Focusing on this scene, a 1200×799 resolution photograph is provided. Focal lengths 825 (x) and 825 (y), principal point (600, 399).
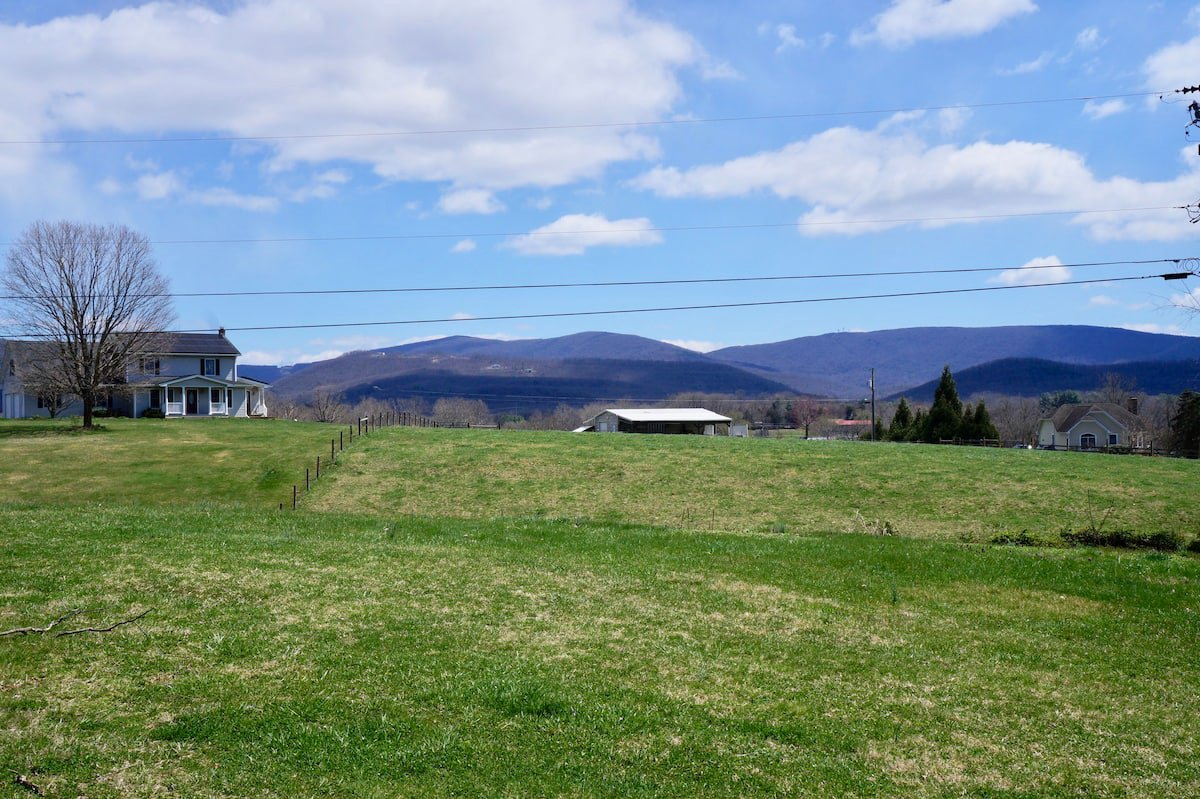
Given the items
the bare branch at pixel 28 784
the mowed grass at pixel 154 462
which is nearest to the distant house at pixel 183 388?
Answer: the mowed grass at pixel 154 462

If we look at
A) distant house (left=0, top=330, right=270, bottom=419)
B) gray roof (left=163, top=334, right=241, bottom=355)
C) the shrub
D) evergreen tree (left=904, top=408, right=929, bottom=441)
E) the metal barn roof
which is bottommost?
the shrub

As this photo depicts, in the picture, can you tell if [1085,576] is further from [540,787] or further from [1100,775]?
[540,787]

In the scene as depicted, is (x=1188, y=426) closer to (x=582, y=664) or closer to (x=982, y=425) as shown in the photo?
(x=982, y=425)

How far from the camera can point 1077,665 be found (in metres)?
10.7

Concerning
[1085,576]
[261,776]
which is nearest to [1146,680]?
[1085,576]

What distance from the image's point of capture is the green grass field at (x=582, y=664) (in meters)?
7.31

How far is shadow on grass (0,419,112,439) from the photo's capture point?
49.6m

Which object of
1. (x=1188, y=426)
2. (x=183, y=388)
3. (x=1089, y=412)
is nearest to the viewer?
(x=1188, y=426)

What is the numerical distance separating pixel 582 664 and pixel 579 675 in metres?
0.39

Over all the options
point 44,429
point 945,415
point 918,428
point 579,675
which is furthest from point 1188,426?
point 44,429

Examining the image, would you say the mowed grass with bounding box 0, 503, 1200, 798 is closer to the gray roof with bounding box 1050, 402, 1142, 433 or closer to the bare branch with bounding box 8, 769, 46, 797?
the bare branch with bounding box 8, 769, 46, 797

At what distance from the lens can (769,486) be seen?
120 ft

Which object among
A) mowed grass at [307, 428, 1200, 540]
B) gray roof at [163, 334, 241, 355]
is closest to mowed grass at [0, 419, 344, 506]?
mowed grass at [307, 428, 1200, 540]

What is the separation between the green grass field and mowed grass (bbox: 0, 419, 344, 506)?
1564 cm
